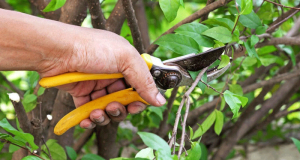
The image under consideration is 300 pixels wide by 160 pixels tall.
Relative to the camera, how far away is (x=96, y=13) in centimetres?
99

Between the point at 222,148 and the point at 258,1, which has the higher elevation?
the point at 258,1

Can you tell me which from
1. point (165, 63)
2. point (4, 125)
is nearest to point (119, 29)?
point (165, 63)

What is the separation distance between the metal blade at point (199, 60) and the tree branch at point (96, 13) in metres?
0.26

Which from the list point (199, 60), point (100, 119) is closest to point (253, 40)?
point (199, 60)

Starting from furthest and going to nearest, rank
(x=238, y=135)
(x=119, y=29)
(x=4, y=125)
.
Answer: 1. (x=238, y=135)
2. (x=119, y=29)
3. (x=4, y=125)

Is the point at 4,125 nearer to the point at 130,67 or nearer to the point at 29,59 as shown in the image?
the point at 29,59

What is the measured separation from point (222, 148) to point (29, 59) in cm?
100

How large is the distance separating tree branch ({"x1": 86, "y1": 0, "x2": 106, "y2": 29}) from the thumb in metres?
0.21

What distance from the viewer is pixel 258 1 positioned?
51.3 inches

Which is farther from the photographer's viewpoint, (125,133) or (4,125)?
(125,133)

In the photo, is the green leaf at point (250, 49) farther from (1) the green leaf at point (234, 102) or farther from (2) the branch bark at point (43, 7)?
(2) the branch bark at point (43, 7)

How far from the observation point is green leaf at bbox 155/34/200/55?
0.85m

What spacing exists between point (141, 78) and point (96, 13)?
0.26 meters

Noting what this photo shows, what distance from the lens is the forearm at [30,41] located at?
2.45 feet
